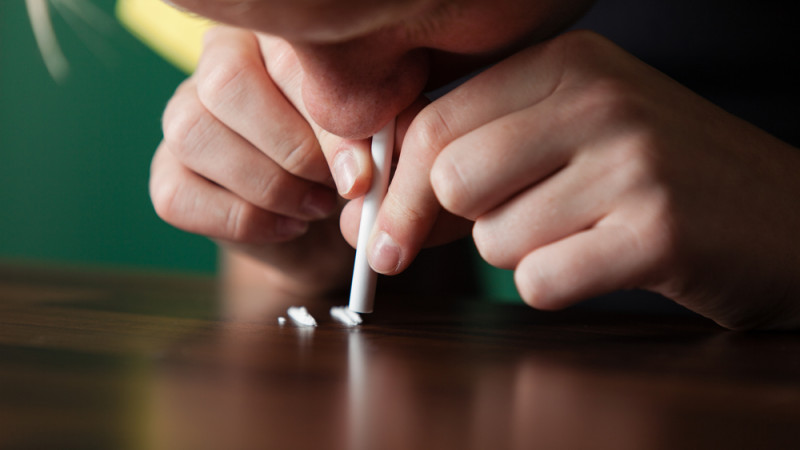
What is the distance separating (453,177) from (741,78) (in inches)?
20.9

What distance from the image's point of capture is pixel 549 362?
298 mm

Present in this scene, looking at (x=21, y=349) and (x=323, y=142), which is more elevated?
(x=323, y=142)

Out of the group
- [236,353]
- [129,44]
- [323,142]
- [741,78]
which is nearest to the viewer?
[236,353]

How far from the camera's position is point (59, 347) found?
0.28m

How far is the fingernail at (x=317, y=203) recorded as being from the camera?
1.75ft

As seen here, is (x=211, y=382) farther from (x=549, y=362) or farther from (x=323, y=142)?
(x=323, y=142)

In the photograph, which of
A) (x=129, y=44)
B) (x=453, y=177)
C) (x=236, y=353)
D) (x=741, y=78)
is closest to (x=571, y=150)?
(x=453, y=177)

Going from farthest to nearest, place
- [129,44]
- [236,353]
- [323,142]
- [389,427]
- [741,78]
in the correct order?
[129,44]
[741,78]
[323,142]
[236,353]
[389,427]

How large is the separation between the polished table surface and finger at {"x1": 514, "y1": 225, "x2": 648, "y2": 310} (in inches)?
1.0

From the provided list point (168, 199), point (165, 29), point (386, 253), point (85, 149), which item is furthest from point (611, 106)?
point (85, 149)

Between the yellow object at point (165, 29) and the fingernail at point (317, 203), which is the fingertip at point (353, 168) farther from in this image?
the yellow object at point (165, 29)

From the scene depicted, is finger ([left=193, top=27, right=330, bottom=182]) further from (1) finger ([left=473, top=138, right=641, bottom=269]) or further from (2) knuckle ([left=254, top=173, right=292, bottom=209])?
(1) finger ([left=473, top=138, right=641, bottom=269])

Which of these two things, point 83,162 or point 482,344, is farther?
point 83,162

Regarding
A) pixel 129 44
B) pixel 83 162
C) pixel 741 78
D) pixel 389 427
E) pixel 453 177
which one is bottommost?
pixel 389 427
